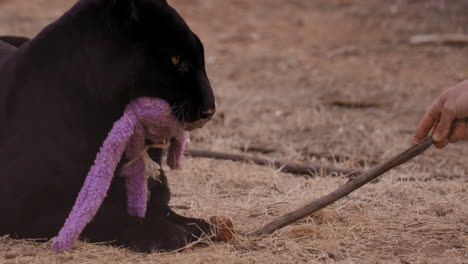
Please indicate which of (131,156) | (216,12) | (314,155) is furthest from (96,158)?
(216,12)

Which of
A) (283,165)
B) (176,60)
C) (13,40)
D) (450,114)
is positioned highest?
(13,40)

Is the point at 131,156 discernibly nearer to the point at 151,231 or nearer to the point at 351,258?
the point at 151,231

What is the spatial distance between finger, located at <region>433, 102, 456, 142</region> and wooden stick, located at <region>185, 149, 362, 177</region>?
146cm

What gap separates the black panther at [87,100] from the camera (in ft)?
9.03

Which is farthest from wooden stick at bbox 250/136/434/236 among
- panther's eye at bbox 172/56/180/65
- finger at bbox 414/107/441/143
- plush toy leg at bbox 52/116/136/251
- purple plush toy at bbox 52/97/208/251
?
panther's eye at bbox 172/56/180/65

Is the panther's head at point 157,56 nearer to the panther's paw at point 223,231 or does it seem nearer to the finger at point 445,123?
the panther's paw at point 223,231

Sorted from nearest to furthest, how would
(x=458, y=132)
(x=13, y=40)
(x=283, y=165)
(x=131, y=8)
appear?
(x=131, y=8)
(x=458, y=132)
(x=13, y=40)
(x=283, y=165)

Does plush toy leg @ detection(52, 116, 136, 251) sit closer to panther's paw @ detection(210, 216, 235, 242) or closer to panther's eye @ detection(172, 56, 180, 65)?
panther's eye @ detection(172, 56, 180, 65)

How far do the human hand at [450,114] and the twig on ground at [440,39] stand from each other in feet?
21.9

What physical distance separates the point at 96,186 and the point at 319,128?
145 inches

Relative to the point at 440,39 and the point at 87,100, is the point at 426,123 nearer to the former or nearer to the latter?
the point at 87,100

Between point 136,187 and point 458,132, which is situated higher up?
point 458,132

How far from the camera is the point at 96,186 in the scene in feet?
9.11

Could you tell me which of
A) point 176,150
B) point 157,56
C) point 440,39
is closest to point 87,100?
point 157,56
